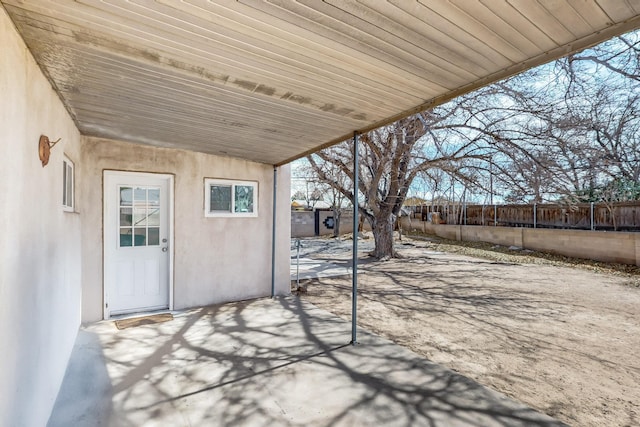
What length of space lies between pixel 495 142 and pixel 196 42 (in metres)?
5.92

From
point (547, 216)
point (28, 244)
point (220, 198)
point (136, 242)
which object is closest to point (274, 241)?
point (220, 198)

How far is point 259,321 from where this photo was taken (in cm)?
420

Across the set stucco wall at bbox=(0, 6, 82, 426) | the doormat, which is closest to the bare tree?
the doormat

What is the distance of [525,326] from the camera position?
4.25 meters

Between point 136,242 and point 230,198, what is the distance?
144 centimetres

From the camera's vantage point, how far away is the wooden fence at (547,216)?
9156mm

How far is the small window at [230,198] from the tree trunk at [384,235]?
558cm

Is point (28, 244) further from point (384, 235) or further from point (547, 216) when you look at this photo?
point (547, 216)

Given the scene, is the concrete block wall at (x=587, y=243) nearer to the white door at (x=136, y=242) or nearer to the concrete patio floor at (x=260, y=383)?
the concrete patio floor at (x=260, y=383)

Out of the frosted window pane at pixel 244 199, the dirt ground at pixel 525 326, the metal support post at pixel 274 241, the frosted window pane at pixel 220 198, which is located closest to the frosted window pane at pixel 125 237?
the frosted window pane at pixel 220 198

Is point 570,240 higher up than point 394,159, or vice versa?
point 394,159

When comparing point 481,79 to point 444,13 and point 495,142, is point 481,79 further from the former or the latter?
point 495,142

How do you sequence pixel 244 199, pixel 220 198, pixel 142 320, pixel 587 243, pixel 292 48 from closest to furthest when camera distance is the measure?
1. pixel 292 48
2. pixel 142 320
3. pixel 220 198
4. pixel 244 199
5. pixel 587 243

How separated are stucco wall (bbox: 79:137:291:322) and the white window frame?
538 millimetres
